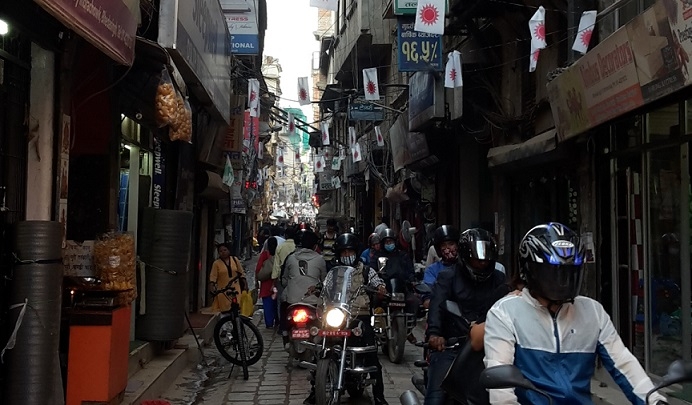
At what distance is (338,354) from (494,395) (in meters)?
4.16

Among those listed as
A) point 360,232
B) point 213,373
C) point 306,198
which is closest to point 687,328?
point 213,373

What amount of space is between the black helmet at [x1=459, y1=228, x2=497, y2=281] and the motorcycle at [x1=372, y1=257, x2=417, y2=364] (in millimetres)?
5185

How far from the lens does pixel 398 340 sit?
34.0 feet

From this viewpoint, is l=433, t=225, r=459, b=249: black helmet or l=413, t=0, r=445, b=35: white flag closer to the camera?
l=433, t=225, r=459, b=249: black helmet

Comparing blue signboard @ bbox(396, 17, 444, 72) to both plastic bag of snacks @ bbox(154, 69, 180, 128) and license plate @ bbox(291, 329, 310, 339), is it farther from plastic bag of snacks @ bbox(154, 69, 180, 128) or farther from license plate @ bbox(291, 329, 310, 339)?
license plate @ bbox(291, 329, 310, 339)

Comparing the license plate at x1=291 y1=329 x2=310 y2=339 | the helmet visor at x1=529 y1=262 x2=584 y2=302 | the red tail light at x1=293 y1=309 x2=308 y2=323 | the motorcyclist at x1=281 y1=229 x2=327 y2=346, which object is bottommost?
the license plate at x1=291 y1=329 x2=310 y2=339

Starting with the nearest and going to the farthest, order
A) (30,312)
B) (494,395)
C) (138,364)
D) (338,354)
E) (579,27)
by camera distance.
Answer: (494,395) → (30,312) → (338,354) → (138,364) → (579,27)

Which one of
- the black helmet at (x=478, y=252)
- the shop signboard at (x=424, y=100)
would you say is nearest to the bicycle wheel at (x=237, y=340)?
the black helmet at (x=478, y=252)

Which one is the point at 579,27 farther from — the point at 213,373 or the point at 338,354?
the point at 213,373

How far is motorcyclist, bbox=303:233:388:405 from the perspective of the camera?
7272 mm

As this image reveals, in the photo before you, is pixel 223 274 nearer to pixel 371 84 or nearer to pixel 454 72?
pixel 454 72

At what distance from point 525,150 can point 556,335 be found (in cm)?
851

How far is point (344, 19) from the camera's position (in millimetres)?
31734

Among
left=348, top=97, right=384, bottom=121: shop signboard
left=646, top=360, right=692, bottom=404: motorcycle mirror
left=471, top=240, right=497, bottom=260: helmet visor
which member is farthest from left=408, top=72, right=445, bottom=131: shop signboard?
left=646, top=360, right=692, bottom=404: motorcycle mirror
